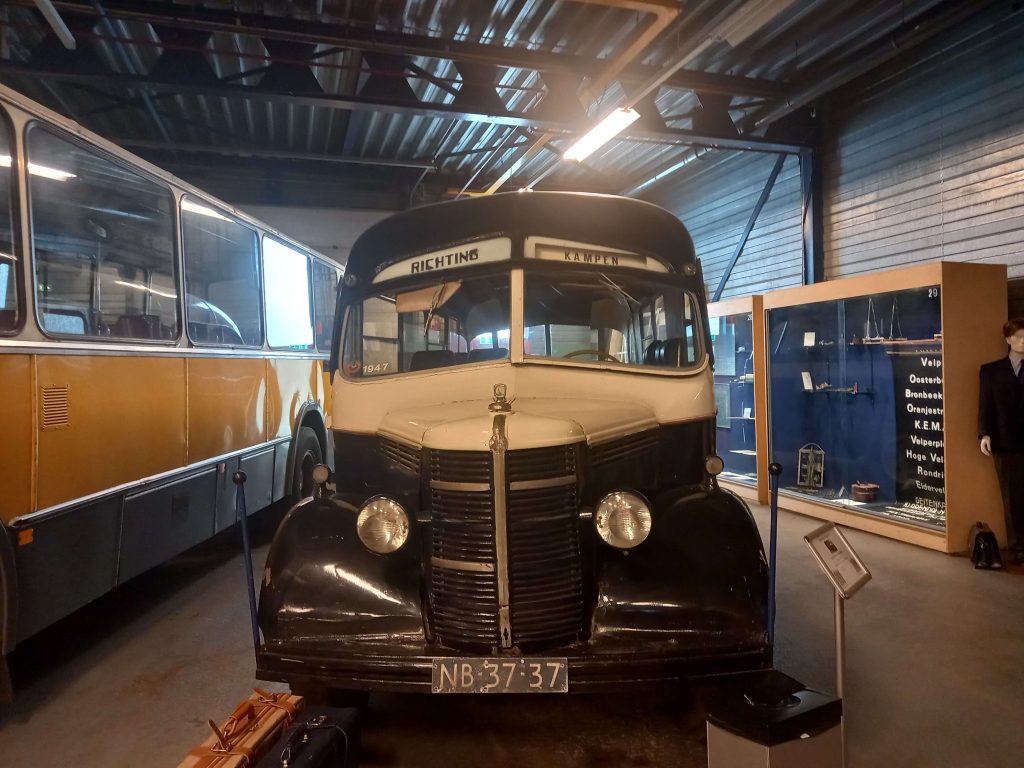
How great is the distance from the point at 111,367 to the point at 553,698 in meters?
3.13

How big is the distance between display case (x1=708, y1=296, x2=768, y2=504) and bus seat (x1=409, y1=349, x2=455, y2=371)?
5.42 meters

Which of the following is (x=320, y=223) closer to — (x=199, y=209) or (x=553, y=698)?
(x=199, y=209)

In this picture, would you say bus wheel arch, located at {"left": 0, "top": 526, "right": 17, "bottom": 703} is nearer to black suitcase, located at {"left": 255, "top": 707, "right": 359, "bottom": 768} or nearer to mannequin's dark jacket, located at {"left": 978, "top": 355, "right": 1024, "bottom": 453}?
black suitcase, located at {"left": 255, "top": 707, "right": 359, "bottom": 768}

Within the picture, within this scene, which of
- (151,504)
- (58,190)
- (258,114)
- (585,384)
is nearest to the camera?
(585,384)

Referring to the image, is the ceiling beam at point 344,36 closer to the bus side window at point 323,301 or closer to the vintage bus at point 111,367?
the vintage bus at point 111,367

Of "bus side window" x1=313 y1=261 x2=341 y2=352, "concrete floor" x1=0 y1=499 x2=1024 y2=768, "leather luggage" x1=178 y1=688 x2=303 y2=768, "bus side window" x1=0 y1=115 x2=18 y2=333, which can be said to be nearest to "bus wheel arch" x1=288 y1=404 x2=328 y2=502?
Answer: "bus side window" x1=313 y1=261 x2=341 y2=352

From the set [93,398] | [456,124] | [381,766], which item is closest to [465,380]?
[381,766]

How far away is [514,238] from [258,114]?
294 inches

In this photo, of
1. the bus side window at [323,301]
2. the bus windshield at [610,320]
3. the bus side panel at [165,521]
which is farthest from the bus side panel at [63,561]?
the bus side window at [323,301]

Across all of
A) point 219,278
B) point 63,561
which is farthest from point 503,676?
point 219,278

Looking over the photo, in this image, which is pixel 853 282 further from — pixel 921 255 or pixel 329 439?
pixel 329 439

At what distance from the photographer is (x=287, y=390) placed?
21.5 ft

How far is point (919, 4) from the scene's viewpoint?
621 cm

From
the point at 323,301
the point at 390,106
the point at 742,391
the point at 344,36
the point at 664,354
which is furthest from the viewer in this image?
the point at 742,391
